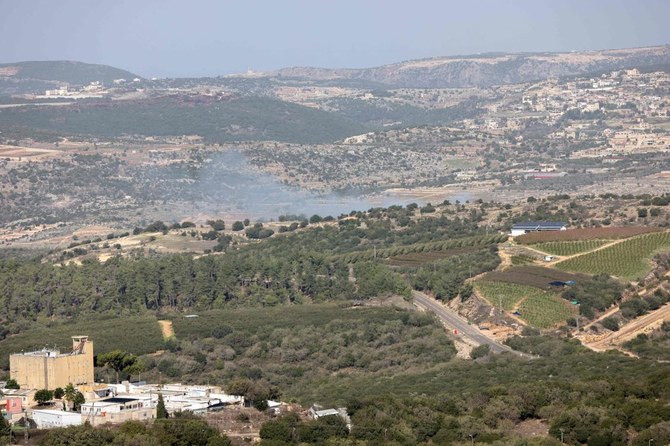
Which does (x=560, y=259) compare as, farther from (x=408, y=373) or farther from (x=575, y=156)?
(x=575, y=156)

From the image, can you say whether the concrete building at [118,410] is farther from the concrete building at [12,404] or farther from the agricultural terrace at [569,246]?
the agricultural terrace at [569,246]

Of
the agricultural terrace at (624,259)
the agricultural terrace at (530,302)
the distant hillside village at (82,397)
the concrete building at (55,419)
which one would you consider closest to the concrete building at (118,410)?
the distant hillside village at (82,397)

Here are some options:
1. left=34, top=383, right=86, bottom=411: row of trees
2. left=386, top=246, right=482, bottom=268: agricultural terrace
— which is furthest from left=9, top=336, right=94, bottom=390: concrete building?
left=386, top=246, right=482, bottom=268: agricultural terrace

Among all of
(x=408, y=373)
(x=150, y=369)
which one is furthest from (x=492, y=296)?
(x=150, y=369)

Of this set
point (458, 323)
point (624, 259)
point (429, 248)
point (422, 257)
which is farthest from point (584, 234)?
point (458, 323)

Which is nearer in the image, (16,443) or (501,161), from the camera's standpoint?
(16,443)

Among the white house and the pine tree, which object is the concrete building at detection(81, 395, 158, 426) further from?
the white house
